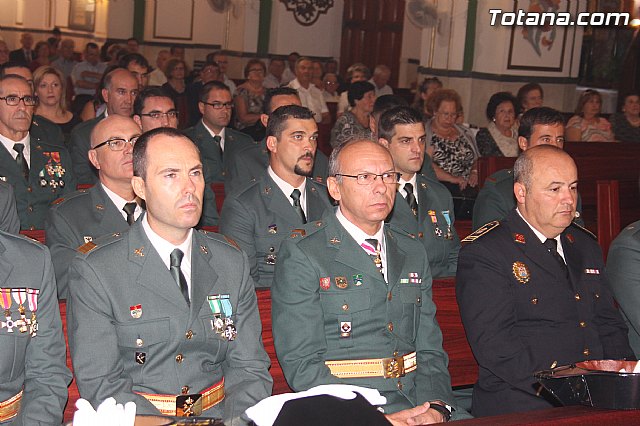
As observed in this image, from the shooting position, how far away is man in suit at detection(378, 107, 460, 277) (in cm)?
443

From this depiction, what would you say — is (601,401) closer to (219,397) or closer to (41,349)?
(219,397)

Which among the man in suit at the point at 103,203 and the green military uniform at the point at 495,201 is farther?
the green military uniform at the point at 495,201

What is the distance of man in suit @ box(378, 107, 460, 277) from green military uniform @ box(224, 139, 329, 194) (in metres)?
1.05

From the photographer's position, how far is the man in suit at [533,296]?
3.24m

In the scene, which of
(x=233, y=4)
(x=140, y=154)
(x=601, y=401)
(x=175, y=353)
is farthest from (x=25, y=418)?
(x=233, y=4)

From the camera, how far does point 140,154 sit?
2.95 m

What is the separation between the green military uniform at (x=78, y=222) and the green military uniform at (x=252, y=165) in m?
1.85

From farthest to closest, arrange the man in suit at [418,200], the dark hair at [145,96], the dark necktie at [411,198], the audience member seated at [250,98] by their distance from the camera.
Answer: the audience member seated at [250,98] → the dark hair at [145,96] → the dark necktie at [411,198] → the man in suit at [418,200]

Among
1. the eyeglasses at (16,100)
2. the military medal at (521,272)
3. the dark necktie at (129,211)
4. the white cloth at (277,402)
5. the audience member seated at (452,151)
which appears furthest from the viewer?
the audience member seated at (452,151)

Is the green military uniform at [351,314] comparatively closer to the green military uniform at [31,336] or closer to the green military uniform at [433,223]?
the green military uniform at [31,336]

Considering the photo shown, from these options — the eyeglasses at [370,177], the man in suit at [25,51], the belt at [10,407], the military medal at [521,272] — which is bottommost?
the belt at [10,407]

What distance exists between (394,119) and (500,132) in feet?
9.08

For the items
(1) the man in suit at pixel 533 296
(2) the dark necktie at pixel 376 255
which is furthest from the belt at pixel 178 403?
(1) the man in suit at pixel 533 296

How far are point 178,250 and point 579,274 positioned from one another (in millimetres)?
1598
